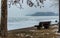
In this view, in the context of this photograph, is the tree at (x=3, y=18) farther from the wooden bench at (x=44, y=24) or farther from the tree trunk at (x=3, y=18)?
the wooden bench at (x=44, y=24)

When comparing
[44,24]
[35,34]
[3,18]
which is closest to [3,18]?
[3,18]

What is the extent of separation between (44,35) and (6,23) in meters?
1.21

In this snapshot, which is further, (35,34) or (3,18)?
(35,34)

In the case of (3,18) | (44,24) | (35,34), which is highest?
(3,18)

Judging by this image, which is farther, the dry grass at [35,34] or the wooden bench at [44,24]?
the wooden bench at [44,24]

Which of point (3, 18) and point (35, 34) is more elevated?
point (3, 18)

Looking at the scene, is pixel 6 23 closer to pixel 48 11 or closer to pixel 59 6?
pixel 48 11

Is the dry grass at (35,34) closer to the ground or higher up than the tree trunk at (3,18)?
closer to the ground

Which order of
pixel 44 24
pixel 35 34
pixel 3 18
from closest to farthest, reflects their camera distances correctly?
pixel 3 18
pixel 35 34
pixel 44 24

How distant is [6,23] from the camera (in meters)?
4.06

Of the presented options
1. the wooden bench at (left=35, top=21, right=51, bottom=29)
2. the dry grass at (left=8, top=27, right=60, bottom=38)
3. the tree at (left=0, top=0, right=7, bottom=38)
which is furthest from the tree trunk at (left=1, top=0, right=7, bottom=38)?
the wooden bench at (left=35, top=21, right=51, bottom=29)

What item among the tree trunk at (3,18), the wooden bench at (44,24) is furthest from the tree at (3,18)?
the wooden bench at (44,24)

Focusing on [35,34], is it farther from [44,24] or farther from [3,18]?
[3,18]

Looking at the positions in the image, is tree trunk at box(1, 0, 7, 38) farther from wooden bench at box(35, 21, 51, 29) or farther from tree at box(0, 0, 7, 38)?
wooden bench at box(35, 21, 51, 29)
